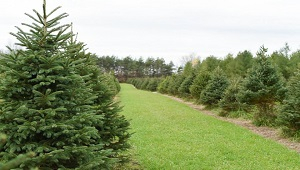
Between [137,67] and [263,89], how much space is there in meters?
82.9

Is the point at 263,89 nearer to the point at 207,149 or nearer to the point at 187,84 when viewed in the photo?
the point at 207,149

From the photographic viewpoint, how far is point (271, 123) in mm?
13062

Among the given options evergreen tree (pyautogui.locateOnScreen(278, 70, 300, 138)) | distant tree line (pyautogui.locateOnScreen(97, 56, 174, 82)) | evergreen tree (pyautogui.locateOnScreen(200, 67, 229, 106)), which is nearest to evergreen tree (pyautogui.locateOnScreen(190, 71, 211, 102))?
evergreen tree (pyautogui.locateOnScreen(200, 67, 229, 106))

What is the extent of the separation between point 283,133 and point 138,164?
6.52m

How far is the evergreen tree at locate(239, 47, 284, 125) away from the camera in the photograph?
12.8 m

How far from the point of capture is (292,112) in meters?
10.2

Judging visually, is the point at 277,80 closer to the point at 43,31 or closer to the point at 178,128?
the point at 178,128

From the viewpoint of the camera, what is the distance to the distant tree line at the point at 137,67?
310 ft

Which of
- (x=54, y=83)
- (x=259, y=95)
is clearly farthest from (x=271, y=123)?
(x=54, y=83)

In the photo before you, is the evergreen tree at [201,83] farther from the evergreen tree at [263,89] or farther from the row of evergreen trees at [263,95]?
the evergreen tree at [263,89]

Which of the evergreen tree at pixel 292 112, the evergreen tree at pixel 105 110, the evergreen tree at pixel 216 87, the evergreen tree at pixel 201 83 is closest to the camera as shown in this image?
the evergreen tree at pixel 105 110

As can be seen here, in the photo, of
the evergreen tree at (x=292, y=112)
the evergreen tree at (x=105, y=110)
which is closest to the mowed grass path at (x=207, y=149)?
the evergreen tree at (x=105, y=110)

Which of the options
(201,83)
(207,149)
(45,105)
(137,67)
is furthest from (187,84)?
(137,67)

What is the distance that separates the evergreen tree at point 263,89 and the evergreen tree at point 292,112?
1.81 m
